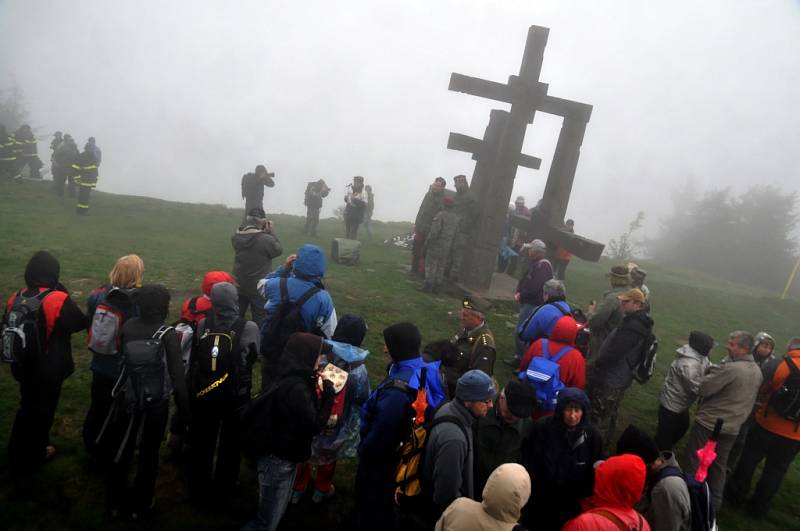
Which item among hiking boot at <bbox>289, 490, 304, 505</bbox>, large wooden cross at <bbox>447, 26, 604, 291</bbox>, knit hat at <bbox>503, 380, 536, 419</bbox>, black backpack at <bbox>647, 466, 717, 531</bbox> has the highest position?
large wooden cross at <bbox>447, 26, 604, 291</bbox>

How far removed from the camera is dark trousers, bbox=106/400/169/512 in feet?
12.8

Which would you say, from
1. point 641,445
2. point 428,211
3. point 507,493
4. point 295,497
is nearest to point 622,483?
point 641,445

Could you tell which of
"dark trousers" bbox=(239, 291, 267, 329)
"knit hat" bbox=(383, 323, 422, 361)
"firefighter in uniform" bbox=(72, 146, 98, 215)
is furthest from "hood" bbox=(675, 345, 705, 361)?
"firefighter in uniform" bbox=(72, 146, 98, 215)

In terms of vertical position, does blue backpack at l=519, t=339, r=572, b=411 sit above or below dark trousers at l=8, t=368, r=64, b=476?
above

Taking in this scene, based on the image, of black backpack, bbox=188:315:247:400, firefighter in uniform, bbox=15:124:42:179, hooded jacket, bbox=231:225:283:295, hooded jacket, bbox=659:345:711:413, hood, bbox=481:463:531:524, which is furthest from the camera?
firefighter in uniform, bbox=15:124:42:179

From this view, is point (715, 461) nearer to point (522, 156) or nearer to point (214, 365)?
point (214, 365)

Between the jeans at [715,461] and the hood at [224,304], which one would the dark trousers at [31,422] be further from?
the jeans at [715,461]

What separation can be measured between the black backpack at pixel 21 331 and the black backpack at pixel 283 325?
6.22 feet

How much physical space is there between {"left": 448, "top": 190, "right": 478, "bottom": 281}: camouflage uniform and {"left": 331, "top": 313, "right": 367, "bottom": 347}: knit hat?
7.08 metres

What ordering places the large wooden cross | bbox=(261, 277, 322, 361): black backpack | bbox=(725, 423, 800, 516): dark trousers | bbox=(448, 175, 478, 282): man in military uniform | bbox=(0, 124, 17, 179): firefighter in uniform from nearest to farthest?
bbox=(261, 277, 322, 361): black backpack → bbox=(725, 423, 800, 516): dark trousers → the large wooden cross → bbox=(448, 175, 478, 282): man in military uniform → bbox=(0, 124, 17, 179): firefighter in uniform

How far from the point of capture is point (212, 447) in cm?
425

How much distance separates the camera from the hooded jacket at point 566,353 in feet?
16.6

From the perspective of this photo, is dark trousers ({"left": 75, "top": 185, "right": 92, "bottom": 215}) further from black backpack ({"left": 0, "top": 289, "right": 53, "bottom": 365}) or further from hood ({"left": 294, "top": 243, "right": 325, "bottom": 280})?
hood ({"left": 294, "top": 243, "right": 325, "bottom": 280})

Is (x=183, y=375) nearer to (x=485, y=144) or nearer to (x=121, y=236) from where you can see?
(x=485, y=144)
